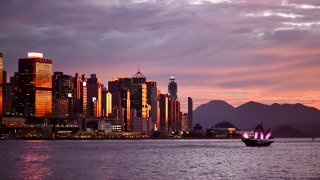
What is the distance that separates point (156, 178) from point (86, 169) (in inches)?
856

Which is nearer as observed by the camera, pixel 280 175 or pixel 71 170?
pixel 280 175

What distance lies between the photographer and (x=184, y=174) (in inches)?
3750

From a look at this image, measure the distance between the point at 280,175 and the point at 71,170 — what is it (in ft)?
116

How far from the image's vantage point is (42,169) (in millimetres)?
107188

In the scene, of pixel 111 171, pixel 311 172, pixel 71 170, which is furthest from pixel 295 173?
pixel 71 170

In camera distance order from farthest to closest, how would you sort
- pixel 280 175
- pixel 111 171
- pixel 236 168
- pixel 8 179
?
pixel 236 168 < pixel 111 171 < pixel 280 175 < pixel 8 179

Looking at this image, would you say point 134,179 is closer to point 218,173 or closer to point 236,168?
point 218,173

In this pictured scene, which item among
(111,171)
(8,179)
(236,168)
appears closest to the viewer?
(8,179)

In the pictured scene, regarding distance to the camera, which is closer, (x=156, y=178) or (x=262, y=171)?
(x=156, y=178)

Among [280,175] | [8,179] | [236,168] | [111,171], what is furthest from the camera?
[236,168]

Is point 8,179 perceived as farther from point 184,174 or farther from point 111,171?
point 184,174

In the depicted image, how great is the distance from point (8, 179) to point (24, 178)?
2.30 metres

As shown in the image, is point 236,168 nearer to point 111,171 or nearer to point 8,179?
point 111,171

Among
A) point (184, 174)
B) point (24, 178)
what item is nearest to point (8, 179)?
point (24, 178)
